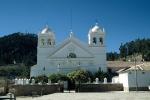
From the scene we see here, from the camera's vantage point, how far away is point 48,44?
6962cm

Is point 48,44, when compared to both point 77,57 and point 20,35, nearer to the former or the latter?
point 77,57

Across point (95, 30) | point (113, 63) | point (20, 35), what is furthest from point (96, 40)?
point (20, 35)

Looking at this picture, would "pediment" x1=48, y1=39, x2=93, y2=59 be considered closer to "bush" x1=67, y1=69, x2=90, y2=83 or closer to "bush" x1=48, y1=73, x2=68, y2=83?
"bush" x1=67, y1=69, x2=90, y2=83

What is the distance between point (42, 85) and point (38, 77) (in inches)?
529

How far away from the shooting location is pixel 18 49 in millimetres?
127312

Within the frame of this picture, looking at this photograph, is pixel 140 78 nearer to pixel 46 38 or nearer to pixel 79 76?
pixel 79 76

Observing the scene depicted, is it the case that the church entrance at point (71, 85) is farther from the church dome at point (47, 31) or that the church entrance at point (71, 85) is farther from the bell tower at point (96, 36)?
the church dome at point (47, 31)

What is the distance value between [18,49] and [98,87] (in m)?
78.1

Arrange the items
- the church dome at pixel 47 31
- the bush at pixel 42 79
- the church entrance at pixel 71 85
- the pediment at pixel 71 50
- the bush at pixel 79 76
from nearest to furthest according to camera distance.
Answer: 1. the church entrance at pixel 71 85
2. the bush at pixel 79 76
3. the bush at pixel 42 79
4. the pediment at pixel 71 50
5. the church dome at pixel 47 31

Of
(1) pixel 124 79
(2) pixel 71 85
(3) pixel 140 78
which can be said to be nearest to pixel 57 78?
(2) pixel 71 85

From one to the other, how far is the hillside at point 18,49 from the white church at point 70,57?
44246 millimetres

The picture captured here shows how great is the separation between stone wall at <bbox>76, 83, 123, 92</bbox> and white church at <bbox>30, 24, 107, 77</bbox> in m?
13.7

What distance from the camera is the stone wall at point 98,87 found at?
5247 centimetres

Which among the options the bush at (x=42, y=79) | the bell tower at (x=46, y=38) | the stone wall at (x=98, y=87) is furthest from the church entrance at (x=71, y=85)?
the bell tower at (x=46, y=38)
